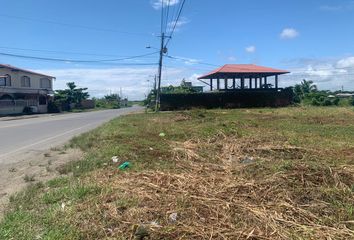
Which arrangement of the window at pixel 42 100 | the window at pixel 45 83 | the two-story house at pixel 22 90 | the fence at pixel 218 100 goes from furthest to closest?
the window at pixel 45 83 → the window at pixel 42 100 → the two-story house at pixel 22 90 → the fence at pixel 218 100

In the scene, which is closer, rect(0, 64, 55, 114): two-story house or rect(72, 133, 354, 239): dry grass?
rect(72, 133, 354, 239): dry grass

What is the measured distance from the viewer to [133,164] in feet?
30.8

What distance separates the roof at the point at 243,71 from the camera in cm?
5206

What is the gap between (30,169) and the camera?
10273 mm

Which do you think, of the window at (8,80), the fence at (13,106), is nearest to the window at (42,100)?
the fence at (13,106)

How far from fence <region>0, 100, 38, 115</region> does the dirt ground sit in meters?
43.9

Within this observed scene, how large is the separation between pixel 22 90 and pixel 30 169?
182 ft

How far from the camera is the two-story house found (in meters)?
56.3

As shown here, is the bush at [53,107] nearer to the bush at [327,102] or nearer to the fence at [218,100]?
the fence at [218,100]

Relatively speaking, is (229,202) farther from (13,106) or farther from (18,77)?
(18,77)

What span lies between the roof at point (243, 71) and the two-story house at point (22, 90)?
26226 millimetres

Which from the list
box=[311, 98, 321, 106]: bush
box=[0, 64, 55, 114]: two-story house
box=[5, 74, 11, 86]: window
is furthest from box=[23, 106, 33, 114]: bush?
box=[311, 98, 321, 106]: bush

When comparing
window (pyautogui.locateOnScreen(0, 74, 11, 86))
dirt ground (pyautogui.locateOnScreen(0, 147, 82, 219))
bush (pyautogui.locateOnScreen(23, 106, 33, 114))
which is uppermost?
window (pyautogui.locateOnScreen(0, 74, 11, 86))

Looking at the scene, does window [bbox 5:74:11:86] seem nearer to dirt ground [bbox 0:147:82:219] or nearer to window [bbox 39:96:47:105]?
window [bbox 39:96:47:105]
